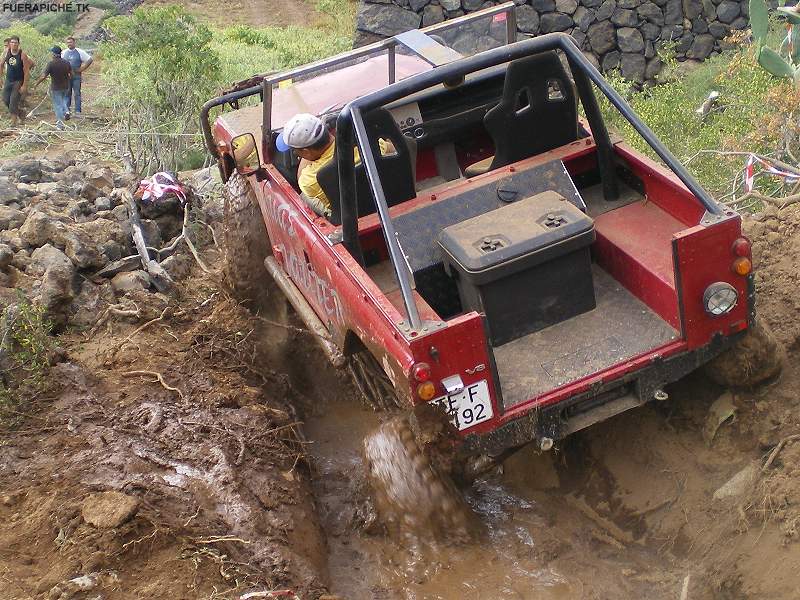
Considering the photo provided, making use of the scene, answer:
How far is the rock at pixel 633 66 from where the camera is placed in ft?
40.3

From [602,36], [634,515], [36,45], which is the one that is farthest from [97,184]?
[36,45]

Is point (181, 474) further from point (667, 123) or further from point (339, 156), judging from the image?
point (667, 123)

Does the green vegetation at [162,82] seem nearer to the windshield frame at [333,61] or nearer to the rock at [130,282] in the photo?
the rock at [130,282]

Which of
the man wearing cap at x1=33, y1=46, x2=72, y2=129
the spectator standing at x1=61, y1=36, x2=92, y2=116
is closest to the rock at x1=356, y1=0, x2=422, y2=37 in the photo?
the man wearing cap at x1=33, y1=46, x2=72, y2=129

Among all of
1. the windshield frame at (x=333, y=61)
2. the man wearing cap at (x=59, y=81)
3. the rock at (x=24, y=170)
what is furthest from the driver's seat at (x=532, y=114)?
the man wearing cap at (x=59, y=81)

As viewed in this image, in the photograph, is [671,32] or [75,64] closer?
[671,32]

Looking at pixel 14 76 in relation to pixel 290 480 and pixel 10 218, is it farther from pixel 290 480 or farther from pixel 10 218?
pixel 290 480

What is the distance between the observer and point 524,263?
13.7 feet

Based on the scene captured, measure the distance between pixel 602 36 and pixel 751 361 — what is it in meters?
8.75

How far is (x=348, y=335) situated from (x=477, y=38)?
2.30 metres

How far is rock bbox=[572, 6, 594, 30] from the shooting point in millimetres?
12125

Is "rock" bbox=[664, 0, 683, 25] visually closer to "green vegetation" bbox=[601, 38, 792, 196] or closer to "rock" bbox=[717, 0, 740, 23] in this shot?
"rock" bbox=[717, 0, 740, 23]

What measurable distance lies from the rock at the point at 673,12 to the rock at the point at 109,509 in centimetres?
1001

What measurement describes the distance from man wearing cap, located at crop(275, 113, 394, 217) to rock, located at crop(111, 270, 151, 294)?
205 cm
